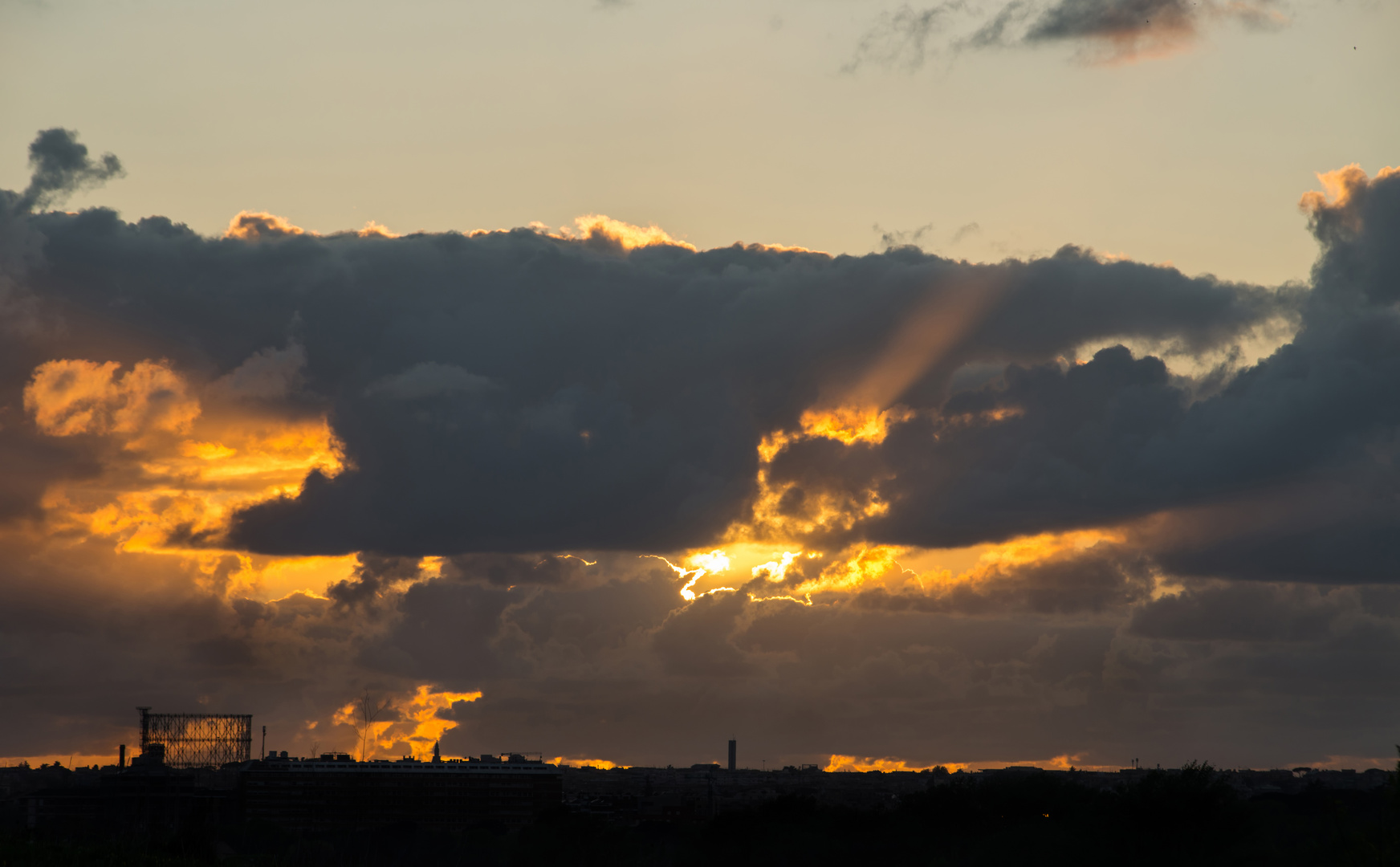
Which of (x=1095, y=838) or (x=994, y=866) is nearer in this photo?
(x=1095, y=838)

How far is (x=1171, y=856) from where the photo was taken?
463 ft

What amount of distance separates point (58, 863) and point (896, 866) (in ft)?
427

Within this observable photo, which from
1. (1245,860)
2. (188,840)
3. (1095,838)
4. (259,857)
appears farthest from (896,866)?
(188,840)

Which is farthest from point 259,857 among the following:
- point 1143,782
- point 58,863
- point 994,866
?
point 1143,782

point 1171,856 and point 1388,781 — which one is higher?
point 1388,781

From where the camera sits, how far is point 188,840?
12138 centimetres

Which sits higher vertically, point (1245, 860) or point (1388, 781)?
point (1388, 781)

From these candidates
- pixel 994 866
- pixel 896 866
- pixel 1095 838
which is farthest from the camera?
pixel 896 866

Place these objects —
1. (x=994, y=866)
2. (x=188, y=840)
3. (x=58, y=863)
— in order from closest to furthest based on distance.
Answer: (x=58, y=863) → (x=188, y=840) → (x=994, y=866)

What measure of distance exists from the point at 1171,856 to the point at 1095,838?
998 cm

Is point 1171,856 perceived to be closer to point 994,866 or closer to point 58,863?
point 994,866

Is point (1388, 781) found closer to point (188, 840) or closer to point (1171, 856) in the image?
point (1171, 856)

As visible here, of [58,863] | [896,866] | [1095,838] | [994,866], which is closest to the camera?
[58,863]

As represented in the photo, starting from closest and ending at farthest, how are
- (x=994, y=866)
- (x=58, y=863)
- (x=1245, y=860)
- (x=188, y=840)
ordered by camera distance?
(x=58, y=863)
(x=188, y=840)
(x=1245, y=860)
(x=994, y=866)
